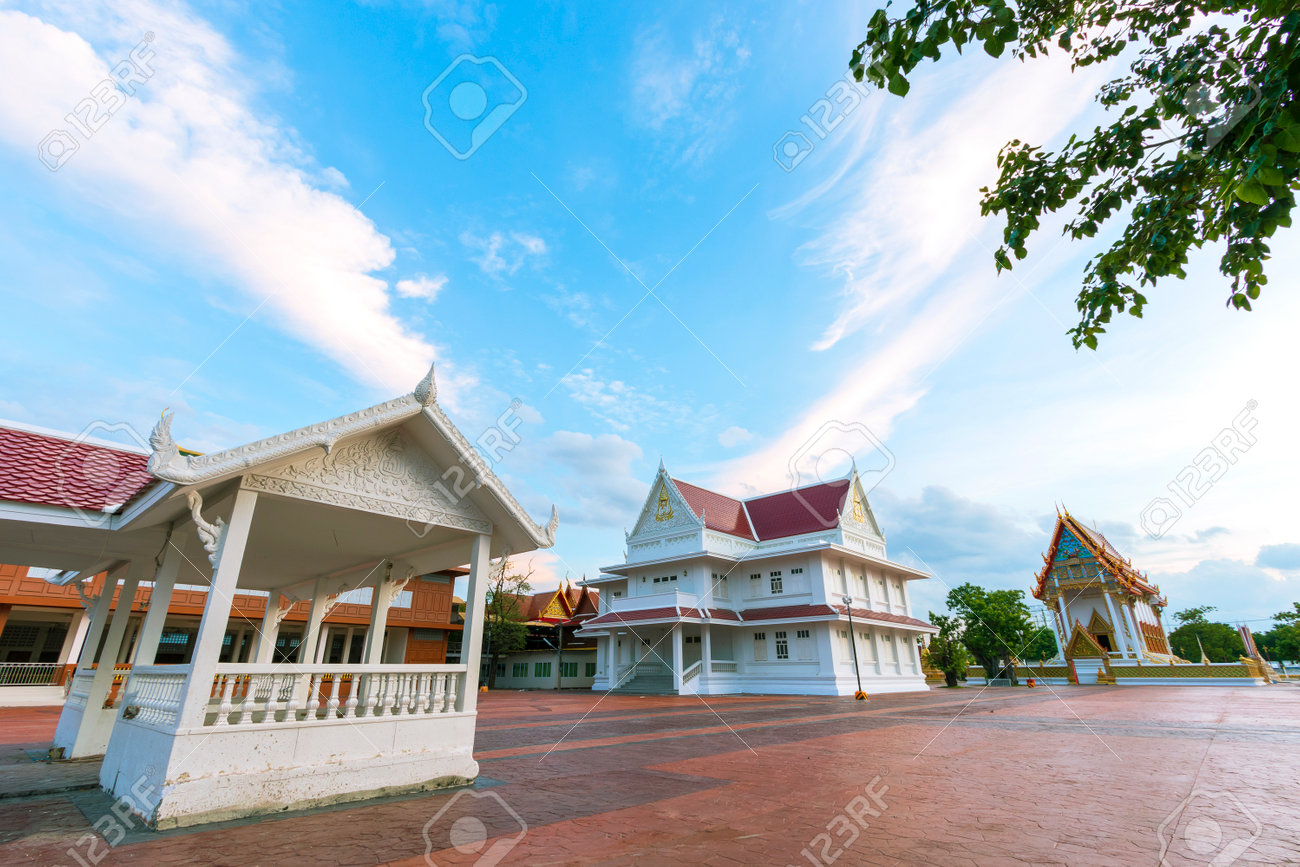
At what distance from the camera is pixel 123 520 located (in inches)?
242

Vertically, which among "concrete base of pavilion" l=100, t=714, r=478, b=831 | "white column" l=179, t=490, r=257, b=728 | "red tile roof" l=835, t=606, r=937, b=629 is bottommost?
"concrete base of pavilion" l=100, t=714, r=478, b=831

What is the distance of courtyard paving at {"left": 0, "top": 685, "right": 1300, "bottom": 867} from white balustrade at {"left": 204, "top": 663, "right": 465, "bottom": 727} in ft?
2.76

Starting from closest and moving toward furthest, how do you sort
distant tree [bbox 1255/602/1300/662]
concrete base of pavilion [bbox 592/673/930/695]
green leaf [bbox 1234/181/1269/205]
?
green leaf [bbox 1234/181/1269/205] → concrete base of pavilion [bbox 592/673/930/695] → distant tree [bbox 1255/602/1300/662]

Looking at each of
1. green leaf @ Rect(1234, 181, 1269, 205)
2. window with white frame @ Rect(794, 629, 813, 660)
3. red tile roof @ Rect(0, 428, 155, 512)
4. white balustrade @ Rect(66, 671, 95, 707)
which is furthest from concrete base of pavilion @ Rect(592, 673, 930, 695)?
green leaf @ Rect(1234, 181, 1269, 205)

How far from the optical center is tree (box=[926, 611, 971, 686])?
3509 centimetres

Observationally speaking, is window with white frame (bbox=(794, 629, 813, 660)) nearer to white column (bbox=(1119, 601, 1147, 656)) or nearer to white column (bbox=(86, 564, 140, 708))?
white column (bbox=(86, 564, 140, 708))

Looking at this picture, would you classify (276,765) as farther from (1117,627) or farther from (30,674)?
(1117,627)

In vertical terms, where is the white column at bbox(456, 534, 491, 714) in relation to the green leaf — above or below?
below

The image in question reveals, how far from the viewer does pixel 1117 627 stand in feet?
129

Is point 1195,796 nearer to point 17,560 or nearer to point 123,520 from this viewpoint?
point 123,520

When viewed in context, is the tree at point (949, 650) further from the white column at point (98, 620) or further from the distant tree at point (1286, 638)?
the distant tree at point (1286, 638)

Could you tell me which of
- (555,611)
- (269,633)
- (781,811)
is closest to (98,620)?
(269,633)

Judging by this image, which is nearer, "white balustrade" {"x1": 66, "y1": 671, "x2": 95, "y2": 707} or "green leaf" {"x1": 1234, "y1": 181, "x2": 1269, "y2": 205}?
"green leaf" {"x1": 1234, "y1": 181, "x2": 1269, "y2": 205}

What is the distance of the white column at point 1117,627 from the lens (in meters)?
39.0
